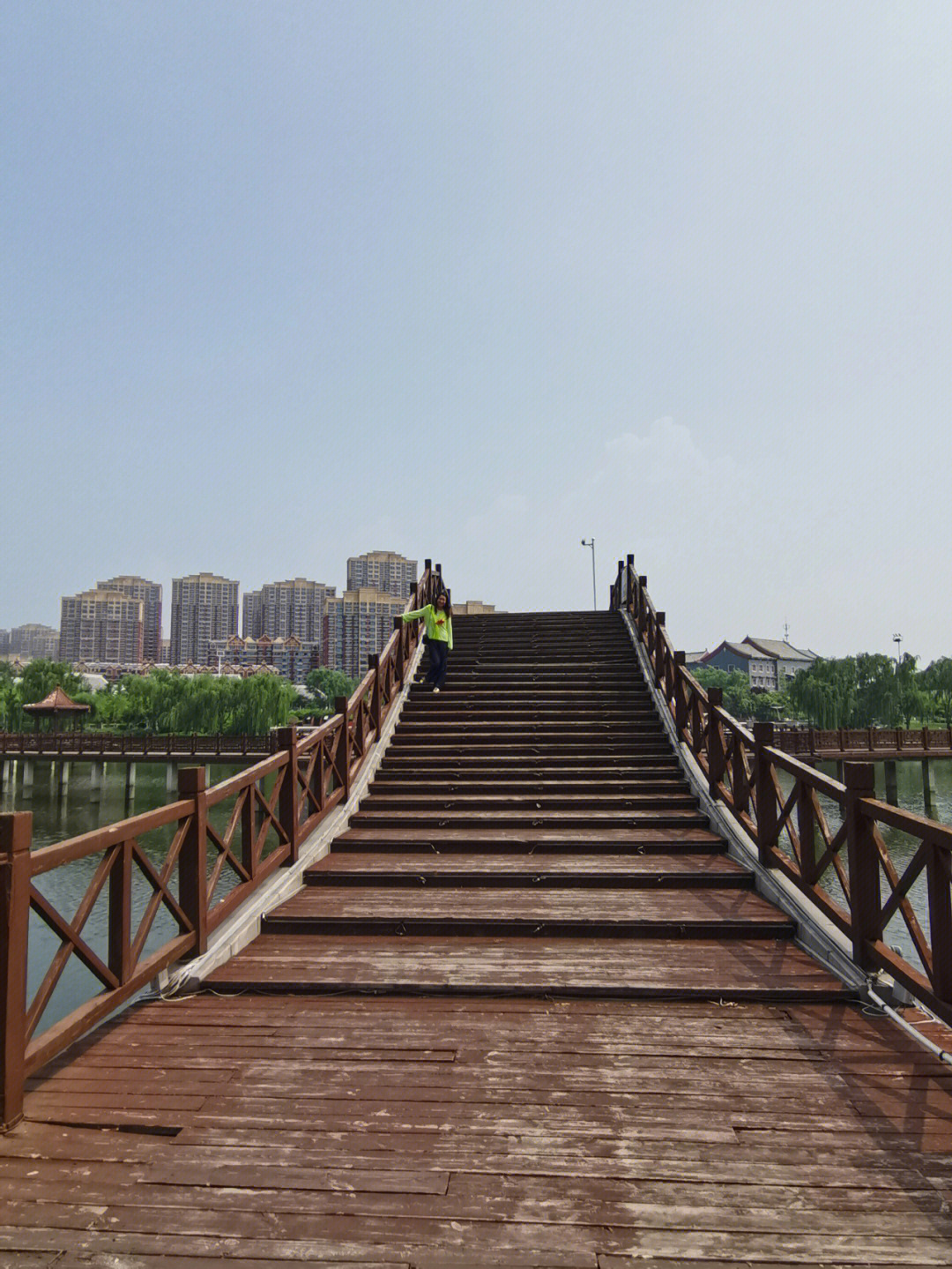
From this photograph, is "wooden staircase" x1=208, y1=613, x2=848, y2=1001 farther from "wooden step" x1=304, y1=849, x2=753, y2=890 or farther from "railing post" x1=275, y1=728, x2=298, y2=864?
"railing post" x1=275, y1=728, x2=298, y2=864

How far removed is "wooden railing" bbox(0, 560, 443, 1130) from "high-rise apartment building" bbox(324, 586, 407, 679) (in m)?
136

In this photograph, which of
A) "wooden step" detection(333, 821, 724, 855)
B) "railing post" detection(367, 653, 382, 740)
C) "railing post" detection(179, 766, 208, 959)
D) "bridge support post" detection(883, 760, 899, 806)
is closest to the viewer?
"railing post" detection(179, 766, 208, 959)

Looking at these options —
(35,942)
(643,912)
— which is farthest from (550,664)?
(35,942)

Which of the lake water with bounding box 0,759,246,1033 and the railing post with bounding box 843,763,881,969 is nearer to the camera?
the railing post with bounding box 843,763,881,969

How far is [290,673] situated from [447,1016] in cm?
15737

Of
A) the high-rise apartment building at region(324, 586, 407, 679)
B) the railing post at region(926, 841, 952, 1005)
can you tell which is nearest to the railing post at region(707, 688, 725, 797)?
the railing post at region(926, 841, 952, 1005)

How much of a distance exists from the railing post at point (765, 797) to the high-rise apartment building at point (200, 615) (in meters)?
176

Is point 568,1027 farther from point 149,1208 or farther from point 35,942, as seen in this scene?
point 35,942

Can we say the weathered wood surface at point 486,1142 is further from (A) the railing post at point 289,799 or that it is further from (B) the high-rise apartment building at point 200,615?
(B) the high-rise apartment building at point 200,615

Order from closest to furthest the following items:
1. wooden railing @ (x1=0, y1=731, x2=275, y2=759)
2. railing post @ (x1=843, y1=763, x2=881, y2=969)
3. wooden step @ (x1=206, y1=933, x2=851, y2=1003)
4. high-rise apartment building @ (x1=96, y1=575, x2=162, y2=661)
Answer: wooden step @ (x1=206, y1=933, x2=851, y2=1003) → railing post @ (x1=843, y1=763, x2=881, y2=969) → wooden railing @ (x1=0, y1=731, x2=275, y2=759) → high-rise apartment building @ (x1=96, y1=575, x2=162, y2=661)

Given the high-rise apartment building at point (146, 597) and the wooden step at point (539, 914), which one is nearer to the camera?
the wooden step at point (539, 914)

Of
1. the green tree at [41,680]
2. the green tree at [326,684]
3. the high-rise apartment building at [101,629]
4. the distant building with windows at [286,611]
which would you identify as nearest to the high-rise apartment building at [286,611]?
the distant building with windows at [286,611]

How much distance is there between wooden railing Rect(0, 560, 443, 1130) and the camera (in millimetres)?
2812

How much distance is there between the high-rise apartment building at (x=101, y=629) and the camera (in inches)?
6944
